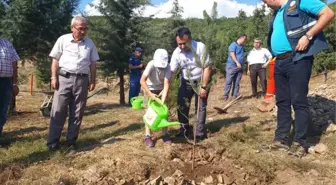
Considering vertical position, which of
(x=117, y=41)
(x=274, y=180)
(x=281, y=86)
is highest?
(x=117, y=41)

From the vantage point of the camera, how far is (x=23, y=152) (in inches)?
183

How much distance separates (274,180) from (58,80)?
2.94 meters

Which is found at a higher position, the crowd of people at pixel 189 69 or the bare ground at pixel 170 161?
the crowd of people at pixel 189 69

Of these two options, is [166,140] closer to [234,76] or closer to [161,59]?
[161,59]

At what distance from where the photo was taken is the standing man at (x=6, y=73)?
4445 millimetres

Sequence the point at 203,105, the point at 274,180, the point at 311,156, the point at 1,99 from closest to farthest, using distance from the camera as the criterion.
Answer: the point at 274,180 → the point at 311,156 → the point at 1,99 → the point at 203,105

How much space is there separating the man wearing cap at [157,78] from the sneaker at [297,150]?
1581 millimetres

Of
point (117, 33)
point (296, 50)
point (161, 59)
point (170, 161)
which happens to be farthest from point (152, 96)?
point (117, 33)

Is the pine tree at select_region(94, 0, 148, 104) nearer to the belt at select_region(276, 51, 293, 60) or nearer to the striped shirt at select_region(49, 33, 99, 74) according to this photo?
the striped shirt at select_region(49, 33, 99, 74)

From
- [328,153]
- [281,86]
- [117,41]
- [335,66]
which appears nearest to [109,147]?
[281,86]

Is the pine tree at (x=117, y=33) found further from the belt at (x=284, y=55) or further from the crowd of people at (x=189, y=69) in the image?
the belt at (x=284, y=55)

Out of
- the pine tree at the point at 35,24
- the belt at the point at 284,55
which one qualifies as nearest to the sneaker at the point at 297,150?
the belt at the point at 284,55

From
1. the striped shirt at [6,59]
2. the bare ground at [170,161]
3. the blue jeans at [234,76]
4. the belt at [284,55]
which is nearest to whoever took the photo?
the bare ground at [170,161]

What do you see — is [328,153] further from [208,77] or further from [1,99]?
[1,99]
